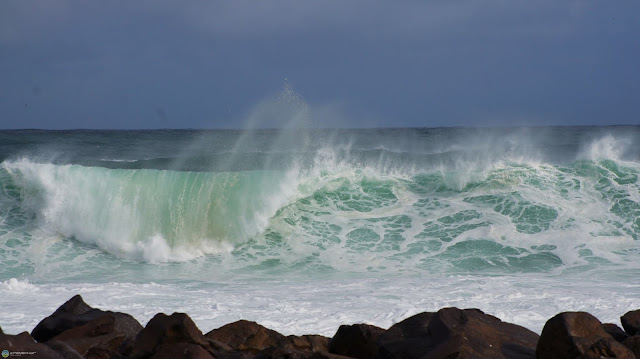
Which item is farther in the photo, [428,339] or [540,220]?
[540,220]

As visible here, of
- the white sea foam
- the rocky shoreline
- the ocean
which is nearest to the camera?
the rocky shoreline

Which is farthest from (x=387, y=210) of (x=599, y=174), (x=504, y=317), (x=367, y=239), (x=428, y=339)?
(x=428, y=339)

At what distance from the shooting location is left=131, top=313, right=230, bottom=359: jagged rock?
396cm

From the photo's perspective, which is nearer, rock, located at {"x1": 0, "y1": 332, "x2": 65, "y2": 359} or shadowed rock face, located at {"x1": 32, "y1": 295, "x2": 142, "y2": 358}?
rock, located at {"x1": 0, "y1": 332, "x2": 65, "y2": 359}

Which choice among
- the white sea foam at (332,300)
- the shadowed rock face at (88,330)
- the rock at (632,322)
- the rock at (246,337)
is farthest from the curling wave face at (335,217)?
the rock at (246,337)

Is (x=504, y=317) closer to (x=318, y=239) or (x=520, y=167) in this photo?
(x=318, y=239)

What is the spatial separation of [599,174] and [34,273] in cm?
1149

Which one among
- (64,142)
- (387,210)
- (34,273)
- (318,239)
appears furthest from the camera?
(64,142)

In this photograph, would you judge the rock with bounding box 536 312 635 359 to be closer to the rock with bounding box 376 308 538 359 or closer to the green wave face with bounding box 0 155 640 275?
the rock with bounding box 376 308 538 359

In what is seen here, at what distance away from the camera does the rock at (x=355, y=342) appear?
4102 mm

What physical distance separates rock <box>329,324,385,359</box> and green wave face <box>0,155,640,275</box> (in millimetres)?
6836

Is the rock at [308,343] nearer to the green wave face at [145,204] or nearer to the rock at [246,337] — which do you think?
the rock at [246,337]

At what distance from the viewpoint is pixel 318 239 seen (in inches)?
516

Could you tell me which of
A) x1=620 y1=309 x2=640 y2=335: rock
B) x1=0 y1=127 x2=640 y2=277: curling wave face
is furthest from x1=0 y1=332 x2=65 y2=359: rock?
x1=0 y1=127 x2=640 y2=277: curling wave face
